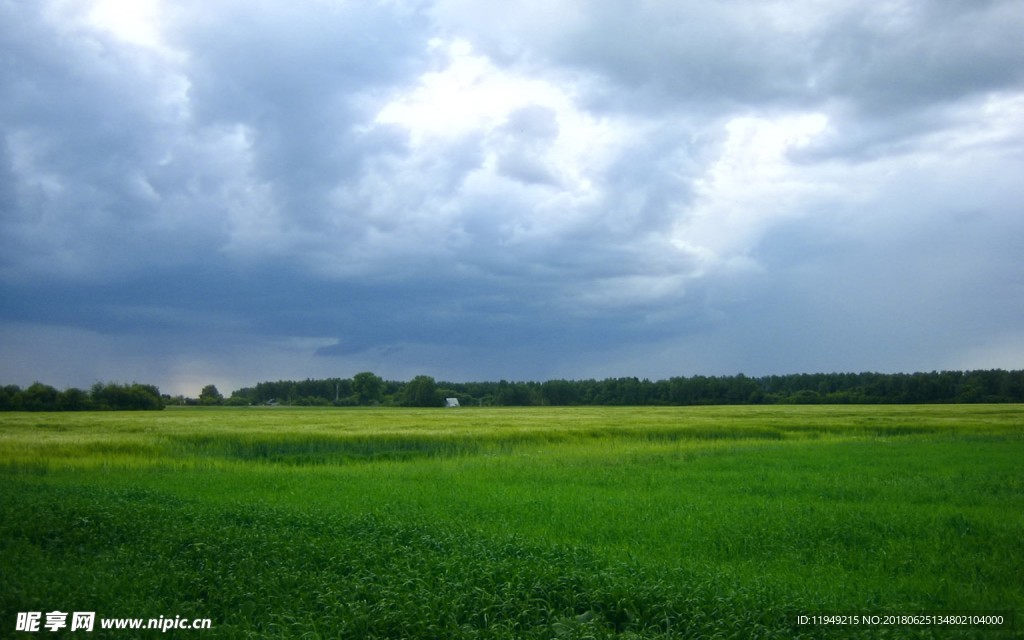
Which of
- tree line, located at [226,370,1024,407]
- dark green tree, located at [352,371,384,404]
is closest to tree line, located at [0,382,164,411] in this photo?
tree line, located at [226,370,1024,407]

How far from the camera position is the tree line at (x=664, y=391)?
10300 cm

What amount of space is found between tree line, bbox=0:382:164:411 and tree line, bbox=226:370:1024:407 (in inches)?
1536

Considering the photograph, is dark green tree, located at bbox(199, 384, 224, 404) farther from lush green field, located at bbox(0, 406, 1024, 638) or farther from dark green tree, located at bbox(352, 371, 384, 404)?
lush green field, located at bbox(0, 406, 1024, 638)

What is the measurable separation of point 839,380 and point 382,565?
5217 inches

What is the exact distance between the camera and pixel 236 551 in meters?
9.18

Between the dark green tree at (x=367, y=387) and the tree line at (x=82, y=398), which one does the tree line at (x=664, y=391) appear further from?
the tree line at (x=82, y=398)

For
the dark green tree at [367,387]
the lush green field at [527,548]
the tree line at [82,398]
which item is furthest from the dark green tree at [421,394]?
the lush green field at [527,548]

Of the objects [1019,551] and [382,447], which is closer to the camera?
[1019,551]

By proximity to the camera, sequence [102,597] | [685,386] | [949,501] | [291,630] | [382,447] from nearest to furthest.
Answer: [291,630]
[102,597]
[949,501]
[382,447]
[685,386]

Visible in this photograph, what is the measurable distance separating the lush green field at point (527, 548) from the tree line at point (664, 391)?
306 ft

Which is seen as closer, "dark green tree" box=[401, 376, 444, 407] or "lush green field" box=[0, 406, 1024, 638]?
"lush green field" box=[0, 406, 1024, 638]

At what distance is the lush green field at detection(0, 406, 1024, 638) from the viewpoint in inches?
280

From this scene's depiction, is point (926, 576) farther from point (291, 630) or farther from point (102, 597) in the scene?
point (102, 597)

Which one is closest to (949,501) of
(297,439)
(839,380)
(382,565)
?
(382,565)
